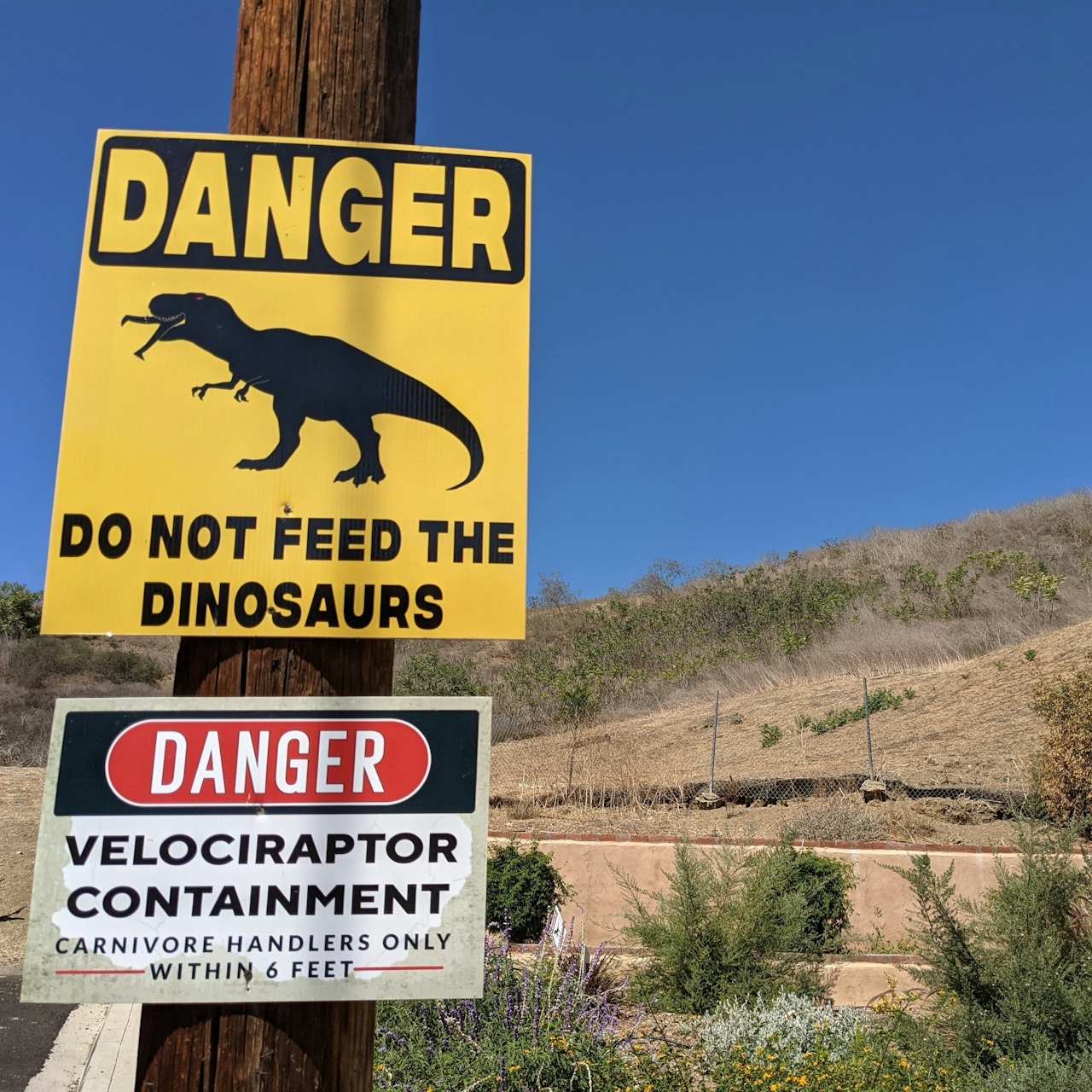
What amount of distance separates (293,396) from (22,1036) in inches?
292

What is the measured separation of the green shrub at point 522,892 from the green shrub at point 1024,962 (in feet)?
13.1

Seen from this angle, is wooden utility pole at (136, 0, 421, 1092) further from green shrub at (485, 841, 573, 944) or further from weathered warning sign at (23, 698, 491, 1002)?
green shrub at (485, 841, 573, 944)

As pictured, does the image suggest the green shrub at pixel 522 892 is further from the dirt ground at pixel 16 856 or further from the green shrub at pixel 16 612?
the green shrub at pixel 16 612

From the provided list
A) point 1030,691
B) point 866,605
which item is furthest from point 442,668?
point 866,605

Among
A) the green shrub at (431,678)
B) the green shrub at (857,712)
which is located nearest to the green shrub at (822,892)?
the green shrub at (857,712)

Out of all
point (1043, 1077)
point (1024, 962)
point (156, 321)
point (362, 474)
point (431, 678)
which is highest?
point (431, 678)

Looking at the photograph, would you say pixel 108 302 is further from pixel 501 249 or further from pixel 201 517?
pixel 501 249

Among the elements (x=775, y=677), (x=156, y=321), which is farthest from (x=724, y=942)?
(x=775, y=677)

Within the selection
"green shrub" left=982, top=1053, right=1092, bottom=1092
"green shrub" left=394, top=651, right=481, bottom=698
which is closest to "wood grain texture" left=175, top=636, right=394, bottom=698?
"green shrub" left=982, top=1053, right=1092, bottom=1092

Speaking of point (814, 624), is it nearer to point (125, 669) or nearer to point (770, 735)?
point (770, 735)

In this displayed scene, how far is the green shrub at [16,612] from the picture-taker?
115 feet

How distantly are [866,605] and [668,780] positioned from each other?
16.0 metres

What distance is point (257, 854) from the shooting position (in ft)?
5.76

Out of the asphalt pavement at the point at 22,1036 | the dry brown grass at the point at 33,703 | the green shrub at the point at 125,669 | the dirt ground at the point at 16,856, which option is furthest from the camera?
the green shrub at the point at 125,669
